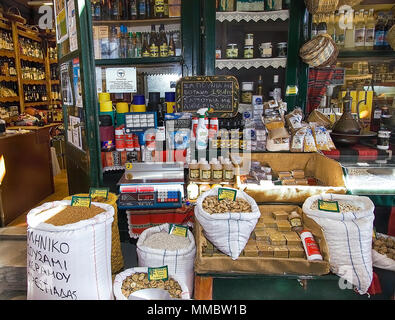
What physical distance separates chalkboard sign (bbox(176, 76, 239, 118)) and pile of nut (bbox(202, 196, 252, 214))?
1207mm

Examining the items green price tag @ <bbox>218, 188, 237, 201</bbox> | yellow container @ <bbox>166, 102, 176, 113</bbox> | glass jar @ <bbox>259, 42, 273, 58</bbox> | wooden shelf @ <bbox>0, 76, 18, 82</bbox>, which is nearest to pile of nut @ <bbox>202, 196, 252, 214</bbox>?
green price tag @ <bbox>218, 188, 237, 201</bbox>

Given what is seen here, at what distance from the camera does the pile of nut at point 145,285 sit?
1832 millimetres

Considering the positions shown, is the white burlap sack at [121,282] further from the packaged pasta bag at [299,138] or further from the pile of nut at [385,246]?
the packaged pasta bag at [299,138]

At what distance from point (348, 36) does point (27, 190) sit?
419cm

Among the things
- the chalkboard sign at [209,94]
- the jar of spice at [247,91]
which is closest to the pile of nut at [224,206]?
the chalkboard sign at [209,94]

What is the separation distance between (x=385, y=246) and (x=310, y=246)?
2.11 feet

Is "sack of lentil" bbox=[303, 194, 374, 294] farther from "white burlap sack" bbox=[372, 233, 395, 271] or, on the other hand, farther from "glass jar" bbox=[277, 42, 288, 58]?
"glass jar" bbox=[277, 42, 288, 58]

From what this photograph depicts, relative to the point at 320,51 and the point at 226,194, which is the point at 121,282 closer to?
the point at 226,194

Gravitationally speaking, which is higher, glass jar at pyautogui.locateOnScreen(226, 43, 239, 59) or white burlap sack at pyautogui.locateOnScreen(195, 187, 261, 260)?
glass jar at pyautogui.locateOnScreen(226, 43, 239, 59)

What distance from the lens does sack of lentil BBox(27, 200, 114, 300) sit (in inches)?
65.4

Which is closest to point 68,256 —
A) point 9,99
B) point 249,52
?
point 249,52

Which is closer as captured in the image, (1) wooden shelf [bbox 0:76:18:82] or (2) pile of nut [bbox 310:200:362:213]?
(2) pile of nut [bbox 310:200:362:213]

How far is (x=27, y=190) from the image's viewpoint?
13.9 feet
